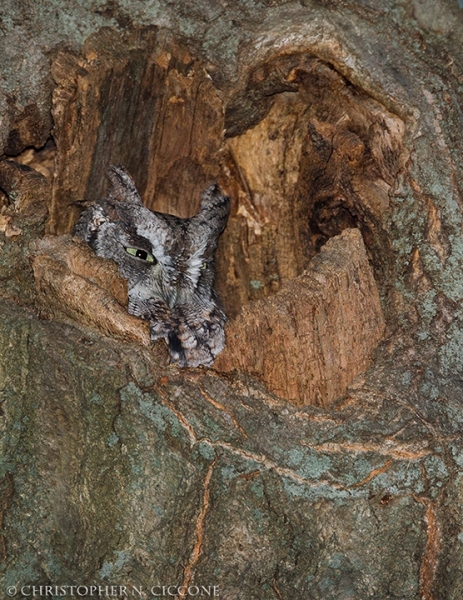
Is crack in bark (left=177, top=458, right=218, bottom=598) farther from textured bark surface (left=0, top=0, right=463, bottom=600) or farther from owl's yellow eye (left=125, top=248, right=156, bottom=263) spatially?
owl's yellow eye (left=125, top=248, right=156, bottom=263)

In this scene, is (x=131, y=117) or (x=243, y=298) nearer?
(x=131, y=117)

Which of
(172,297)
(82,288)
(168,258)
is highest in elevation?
(168,258)

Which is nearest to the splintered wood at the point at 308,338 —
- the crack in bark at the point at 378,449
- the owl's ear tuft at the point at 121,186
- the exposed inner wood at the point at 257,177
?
the exposed inner wood at the point at 257,177

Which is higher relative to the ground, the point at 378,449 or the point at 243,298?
the point at 243,298

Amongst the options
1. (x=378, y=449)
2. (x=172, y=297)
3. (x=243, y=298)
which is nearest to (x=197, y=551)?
(x=378, y=449)

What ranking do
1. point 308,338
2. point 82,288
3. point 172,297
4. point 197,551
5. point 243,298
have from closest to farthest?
point 197,551, point 82,288, point 308,338, point 172,297, point 243,298

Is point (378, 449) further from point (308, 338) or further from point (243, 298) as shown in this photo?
point (243, 298)

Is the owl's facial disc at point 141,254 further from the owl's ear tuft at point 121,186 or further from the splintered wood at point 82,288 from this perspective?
the splintered wood at point 82,288

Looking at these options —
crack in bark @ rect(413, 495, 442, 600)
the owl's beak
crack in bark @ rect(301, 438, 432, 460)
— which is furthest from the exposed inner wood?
crack in bark @ rect(413, 495, 442, 600)

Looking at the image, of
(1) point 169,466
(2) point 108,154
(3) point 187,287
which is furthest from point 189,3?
(1) point 169,466
